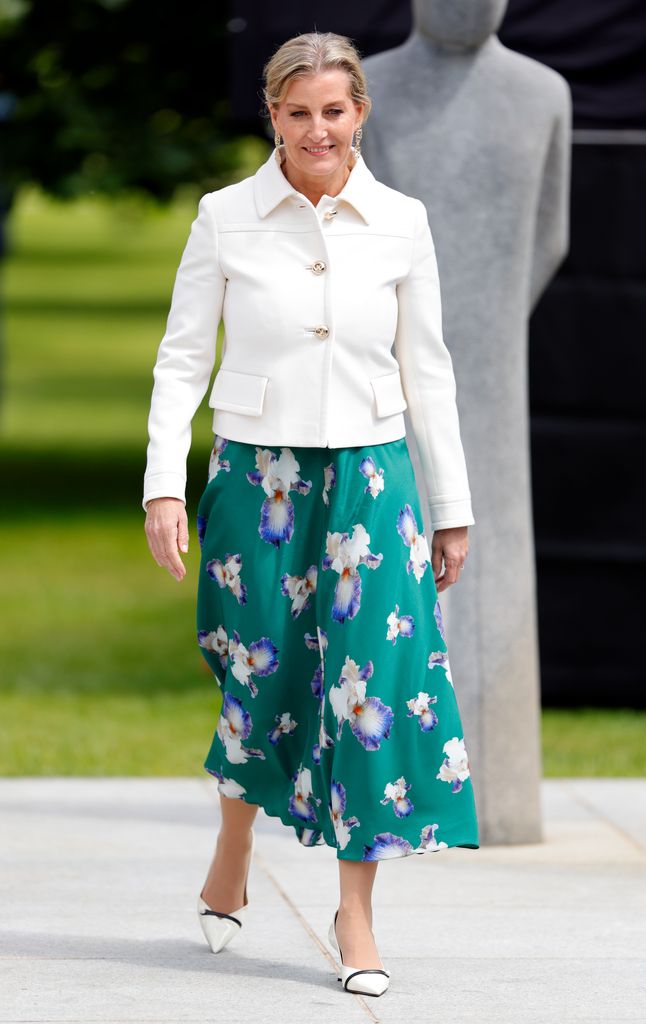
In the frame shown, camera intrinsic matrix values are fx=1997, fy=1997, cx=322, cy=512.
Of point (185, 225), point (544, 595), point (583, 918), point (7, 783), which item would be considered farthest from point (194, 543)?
point (185, 225)

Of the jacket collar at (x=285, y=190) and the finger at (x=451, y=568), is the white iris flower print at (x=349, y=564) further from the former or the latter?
the jacket collar at (x=285, y=190)

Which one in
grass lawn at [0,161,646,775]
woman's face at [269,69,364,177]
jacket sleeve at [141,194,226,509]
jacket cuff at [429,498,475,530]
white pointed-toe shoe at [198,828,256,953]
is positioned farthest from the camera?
grass lawn at [0,161,646,775]

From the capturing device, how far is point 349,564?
4.24 metres

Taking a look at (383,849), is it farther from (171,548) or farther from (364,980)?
(171,548)

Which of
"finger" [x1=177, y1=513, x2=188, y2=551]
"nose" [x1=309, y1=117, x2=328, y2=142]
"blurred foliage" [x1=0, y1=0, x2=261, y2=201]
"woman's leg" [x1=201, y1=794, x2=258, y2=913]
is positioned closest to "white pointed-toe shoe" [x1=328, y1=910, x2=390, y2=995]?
"woman's leg" [x1=201, y1=794, x2=258, y2=913]

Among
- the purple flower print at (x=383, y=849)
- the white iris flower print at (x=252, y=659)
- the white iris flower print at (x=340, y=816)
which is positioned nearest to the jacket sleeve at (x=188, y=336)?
the white iris flower print at (x=252, y=659)

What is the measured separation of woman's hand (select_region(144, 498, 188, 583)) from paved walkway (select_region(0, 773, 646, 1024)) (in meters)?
0.92

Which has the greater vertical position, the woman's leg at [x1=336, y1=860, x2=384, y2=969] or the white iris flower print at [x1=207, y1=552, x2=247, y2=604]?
the white iris flower print at [x1=207, y1=552, x2=247, y2=604]

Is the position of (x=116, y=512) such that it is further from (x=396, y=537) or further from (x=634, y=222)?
(x=396, y=537)

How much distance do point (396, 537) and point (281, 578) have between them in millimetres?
264

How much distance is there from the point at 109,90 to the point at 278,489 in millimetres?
13612

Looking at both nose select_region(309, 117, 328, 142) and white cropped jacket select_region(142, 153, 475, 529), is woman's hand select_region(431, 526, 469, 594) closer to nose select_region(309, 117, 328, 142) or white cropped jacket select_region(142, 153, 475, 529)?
white cropped jacket select_region(142, 153, 475, 529)

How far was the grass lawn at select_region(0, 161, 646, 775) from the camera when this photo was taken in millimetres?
8008

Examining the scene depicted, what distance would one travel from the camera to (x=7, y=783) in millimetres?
6770
